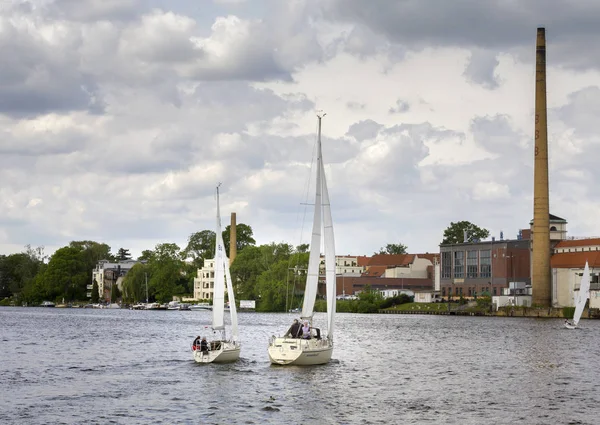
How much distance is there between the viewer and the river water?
4378 cm

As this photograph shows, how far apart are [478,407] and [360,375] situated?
14.1m

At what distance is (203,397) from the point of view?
4847 centimetres

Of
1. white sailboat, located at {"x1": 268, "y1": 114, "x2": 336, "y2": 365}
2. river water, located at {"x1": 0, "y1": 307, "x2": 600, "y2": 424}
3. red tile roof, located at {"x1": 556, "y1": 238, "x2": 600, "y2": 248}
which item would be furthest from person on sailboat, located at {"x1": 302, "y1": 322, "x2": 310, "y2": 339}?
red tile roof, located at {"x1": 556, "y1": 238, "x2": 600, "y2": 248}

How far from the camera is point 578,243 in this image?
17612cm

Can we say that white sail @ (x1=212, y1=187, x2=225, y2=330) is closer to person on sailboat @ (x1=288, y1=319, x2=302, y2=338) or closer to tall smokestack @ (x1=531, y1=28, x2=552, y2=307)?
person on sailboat @ (x1=288, y1=319, x2=302, y2=338)

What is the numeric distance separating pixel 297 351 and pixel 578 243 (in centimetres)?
12776

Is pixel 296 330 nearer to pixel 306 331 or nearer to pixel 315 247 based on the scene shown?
pixel 306 331

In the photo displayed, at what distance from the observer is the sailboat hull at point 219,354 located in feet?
202

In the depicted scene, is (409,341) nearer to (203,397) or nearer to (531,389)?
(531,389)

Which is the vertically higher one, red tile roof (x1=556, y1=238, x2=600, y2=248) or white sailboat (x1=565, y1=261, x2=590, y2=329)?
red tile roof (x1=556, y1=238, x2=600, y2=248)

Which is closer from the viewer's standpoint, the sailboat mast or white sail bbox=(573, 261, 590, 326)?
the sailboat mast

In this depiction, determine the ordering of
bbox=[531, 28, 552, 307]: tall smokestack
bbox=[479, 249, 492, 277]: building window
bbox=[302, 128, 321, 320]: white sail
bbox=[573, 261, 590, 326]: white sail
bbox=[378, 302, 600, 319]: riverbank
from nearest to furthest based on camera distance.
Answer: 1. bbox=[302, 128, 321, 320]: white sail
2. bbox=[573, 261, 590, 326]: white sail
3. bbox=[531, 28, 552, 307]: tall smokestack
4. bbox=[378, 302, 600, 319]: riverbank
5. bbox=[479, 249, 492, 277]: building window

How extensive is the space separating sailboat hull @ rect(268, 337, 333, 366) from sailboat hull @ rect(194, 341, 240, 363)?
10.5 ft

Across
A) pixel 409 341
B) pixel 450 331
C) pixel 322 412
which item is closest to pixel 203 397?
pixel 322 412
